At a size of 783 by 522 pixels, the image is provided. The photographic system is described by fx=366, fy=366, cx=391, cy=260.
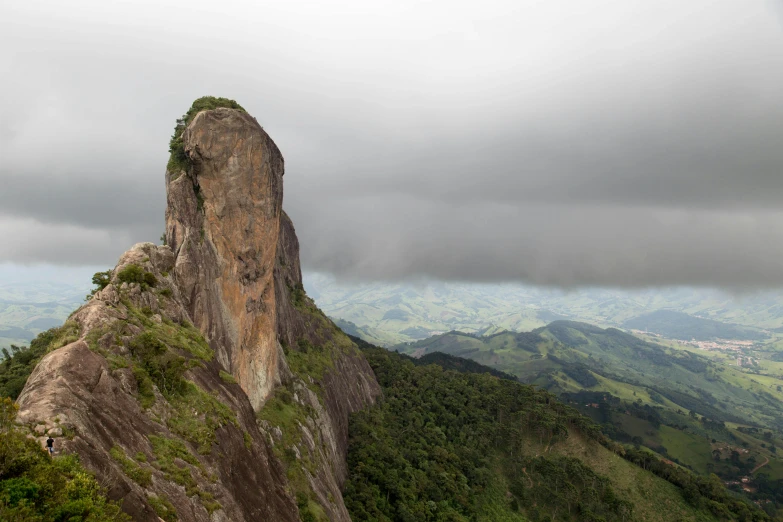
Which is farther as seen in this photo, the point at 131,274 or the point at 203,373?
the point at 131,274

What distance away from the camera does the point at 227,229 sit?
160ft

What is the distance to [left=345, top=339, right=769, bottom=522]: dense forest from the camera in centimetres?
7644

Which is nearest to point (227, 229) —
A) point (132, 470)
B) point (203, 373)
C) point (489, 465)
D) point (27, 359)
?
point (203, 373)

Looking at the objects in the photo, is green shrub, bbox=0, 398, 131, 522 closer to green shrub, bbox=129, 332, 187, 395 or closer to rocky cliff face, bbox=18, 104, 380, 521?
rocky cliff face, bbox=18, 104, 380, 521

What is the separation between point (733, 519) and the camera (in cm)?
9256

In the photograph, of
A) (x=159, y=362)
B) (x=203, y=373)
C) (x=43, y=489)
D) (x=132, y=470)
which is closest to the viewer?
(x=43, y=489)

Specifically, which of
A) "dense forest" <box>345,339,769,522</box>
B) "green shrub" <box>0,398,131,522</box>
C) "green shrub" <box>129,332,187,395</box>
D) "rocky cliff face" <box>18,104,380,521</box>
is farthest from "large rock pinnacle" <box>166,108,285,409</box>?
"dense forest" <box>345,339,769,522</box>

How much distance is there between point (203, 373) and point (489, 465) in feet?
308

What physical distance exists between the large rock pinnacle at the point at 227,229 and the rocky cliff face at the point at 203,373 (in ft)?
0.55

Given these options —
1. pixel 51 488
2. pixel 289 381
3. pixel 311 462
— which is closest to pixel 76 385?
pixel 51 488

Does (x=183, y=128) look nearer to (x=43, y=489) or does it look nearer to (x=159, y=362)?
(x=159, y=362)

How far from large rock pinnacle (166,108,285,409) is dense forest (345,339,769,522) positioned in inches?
1467

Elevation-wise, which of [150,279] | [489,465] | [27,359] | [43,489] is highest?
[150,279]

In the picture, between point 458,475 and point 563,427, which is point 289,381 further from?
point 563,427
